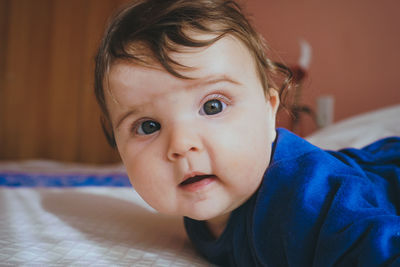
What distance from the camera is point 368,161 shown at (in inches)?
31.4

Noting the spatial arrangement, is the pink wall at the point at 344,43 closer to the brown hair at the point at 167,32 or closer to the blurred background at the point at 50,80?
the brown hair at the point at 167,32

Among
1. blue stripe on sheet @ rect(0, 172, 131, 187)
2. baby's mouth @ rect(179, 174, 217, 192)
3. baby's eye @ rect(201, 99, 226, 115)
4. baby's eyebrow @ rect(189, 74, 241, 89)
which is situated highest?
baby's eyebrow @ rect(189, 74, 241, 89)

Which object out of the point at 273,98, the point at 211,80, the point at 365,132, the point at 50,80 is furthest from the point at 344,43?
the point at 50,80

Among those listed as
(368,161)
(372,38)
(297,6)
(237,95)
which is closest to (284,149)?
(237,95)

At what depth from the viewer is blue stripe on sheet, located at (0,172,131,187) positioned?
1476 millimetres

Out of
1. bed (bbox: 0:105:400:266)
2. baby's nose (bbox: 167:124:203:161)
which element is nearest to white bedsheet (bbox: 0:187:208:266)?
bed (bbox: 0:105:400:266)

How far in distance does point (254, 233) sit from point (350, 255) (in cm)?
16

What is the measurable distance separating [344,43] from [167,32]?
83.8 inches

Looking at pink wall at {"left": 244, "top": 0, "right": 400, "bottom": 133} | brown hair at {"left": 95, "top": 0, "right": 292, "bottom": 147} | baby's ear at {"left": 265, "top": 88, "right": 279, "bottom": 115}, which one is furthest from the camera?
pink wall at {"left": 244, "top": 0, "right": 400, "bottom": 133}

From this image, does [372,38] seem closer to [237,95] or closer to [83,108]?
[237,95]

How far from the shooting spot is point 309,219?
0.52m

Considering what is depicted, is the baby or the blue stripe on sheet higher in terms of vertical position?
the baby

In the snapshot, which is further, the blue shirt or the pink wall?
the pink wall

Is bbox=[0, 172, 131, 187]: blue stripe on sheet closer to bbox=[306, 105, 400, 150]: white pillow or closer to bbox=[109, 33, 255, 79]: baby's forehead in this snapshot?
bbox=[306, 105, 400, 150]: white pillow
